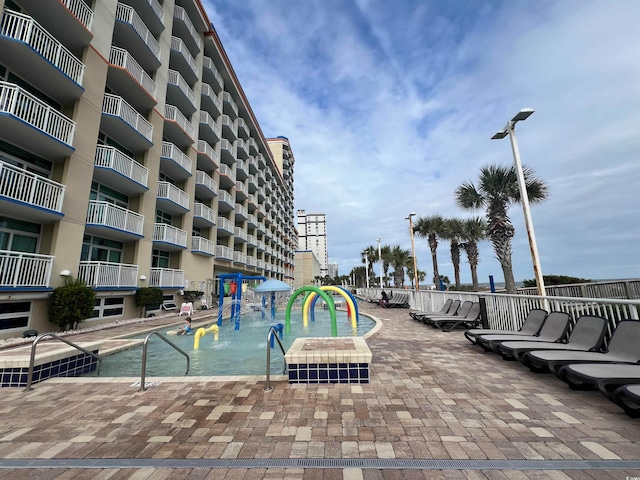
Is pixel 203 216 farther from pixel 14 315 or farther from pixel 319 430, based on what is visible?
pixel 319 430

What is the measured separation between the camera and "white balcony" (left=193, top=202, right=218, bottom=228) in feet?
70.6

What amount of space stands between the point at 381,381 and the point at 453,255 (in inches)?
1362

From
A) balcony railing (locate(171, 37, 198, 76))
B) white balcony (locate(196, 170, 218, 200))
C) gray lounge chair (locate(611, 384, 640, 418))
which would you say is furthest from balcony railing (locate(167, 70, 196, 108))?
gray lounge chair (locate(611, 384, 640, 418))

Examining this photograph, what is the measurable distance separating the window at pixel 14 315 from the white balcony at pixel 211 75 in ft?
74.8

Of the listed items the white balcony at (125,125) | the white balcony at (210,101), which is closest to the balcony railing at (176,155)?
the white balcony at (125,125)

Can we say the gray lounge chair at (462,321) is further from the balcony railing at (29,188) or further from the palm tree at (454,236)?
the palm tree at (454,236)

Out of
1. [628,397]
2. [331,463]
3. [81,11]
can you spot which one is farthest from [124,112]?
[628,397]

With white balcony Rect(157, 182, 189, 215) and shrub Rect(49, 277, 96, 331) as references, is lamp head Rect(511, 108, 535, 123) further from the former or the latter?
white balcony Rect(157, 182, 189, 215)

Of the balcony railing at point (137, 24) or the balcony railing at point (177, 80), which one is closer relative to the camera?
the balcony railing at point (137, 24)

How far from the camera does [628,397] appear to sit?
9.93ft

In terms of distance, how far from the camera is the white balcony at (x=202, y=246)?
20.9 m

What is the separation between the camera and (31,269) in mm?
9727

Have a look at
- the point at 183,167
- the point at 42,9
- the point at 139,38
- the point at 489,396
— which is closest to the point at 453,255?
the point at 183,167

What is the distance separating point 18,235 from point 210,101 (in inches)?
730
